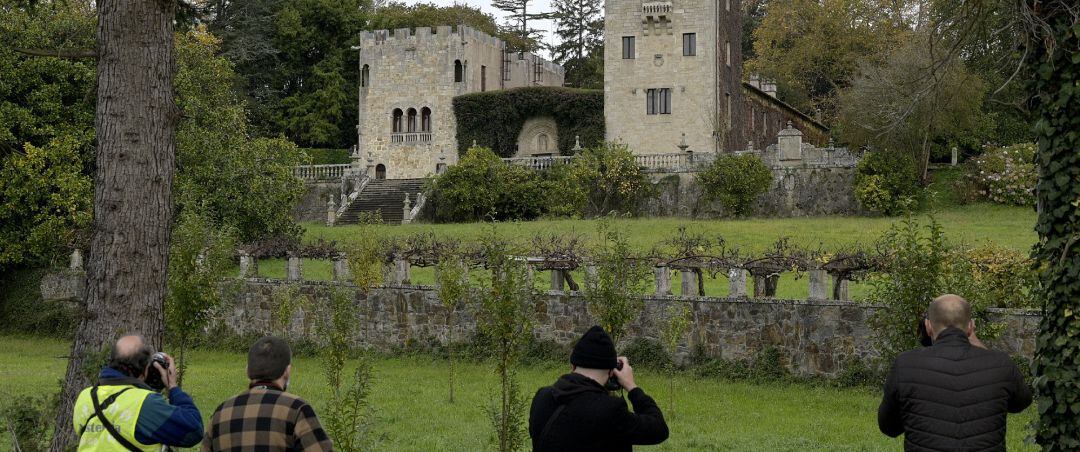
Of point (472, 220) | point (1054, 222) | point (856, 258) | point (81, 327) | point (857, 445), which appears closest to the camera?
point (1054, 222)

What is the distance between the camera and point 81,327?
9250mm

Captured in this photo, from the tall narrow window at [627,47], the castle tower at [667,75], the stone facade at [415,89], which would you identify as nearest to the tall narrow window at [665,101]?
the castle tower at [667,75]

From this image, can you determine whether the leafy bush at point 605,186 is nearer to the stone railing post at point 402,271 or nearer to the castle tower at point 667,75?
the castle tower at point 667,75

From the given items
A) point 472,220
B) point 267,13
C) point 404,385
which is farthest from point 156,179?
point 267,13

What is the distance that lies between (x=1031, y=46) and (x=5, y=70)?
25943mm

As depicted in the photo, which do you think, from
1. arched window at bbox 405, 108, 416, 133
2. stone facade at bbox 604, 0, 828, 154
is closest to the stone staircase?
arched window at bbox 405, 108, 416, 133

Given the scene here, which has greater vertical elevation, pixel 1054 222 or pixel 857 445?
pixel 1054 222

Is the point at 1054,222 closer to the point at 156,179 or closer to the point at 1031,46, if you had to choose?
the point at 1031,46

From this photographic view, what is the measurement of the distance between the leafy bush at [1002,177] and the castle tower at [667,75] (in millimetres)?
11493

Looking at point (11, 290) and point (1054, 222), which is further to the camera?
point (11, 290)

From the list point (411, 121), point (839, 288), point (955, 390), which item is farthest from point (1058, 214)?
point (411, 121)

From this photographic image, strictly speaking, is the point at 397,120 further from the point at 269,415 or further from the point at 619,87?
the point at 269,415

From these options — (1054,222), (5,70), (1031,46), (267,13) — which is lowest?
(1054,222)

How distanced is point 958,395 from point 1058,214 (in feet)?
6.28
